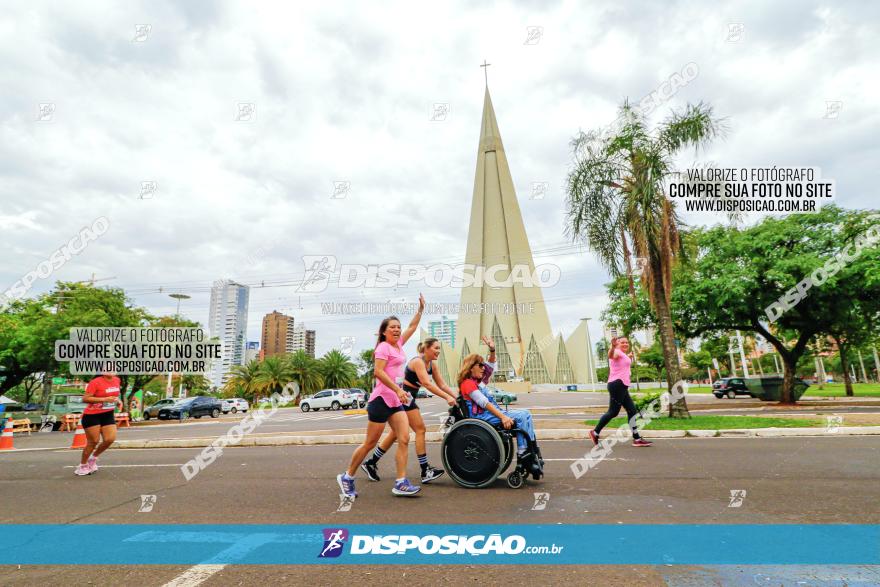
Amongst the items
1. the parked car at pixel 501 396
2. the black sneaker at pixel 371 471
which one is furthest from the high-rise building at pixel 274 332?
the black sneaker at pixel 371 471

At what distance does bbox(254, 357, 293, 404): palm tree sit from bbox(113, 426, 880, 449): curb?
35.9m

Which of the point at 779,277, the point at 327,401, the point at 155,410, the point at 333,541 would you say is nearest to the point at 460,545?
the point at 333,541

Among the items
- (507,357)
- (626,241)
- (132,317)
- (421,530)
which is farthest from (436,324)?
(421,530)

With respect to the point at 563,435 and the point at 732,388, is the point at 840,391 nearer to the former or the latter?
the point at 732,388

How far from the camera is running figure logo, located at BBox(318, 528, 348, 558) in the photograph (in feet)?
10.9

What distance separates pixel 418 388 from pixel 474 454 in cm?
109

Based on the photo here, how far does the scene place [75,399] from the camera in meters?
24.8

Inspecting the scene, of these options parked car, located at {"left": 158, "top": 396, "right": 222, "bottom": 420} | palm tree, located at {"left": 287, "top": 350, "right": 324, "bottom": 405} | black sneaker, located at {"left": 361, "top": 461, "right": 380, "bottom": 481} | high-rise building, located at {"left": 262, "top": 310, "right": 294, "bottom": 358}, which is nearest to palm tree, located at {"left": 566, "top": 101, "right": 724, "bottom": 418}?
black sneaker, located at {"left": 361, "top": 461, "right": 380, "bottom": 481}

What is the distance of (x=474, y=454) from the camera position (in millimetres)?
5219

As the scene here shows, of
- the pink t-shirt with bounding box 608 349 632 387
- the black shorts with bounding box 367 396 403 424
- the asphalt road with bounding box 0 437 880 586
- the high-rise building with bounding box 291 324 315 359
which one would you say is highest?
the high-rise building with bounding box 291 324 315 359

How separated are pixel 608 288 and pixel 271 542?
20.0m

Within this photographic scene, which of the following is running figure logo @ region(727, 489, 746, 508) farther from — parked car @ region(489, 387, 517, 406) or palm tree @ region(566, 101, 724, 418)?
palm tree @ region(566, 101, 724, 418)

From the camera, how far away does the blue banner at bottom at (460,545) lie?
3115 millimetres

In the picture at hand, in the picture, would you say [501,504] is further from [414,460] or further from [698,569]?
[414,460]
